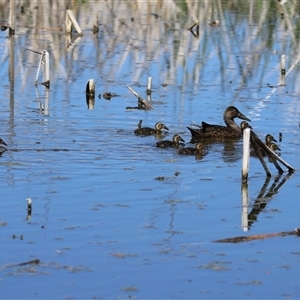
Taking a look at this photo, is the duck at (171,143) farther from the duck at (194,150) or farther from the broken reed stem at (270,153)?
the broken reed stem at (270,153)

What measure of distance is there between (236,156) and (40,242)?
17.1ft

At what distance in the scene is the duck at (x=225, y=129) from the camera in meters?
13.6

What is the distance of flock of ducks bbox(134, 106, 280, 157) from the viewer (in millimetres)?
12555

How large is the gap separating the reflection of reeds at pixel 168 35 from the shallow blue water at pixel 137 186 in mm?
119

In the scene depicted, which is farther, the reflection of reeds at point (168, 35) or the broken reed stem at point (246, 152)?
the reflection of reeds at point (168, 35)

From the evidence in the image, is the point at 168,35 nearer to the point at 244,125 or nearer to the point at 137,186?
the point at 244,125

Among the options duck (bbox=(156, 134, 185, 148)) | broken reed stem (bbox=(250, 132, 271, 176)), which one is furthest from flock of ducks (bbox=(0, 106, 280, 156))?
broken reed stem (bbox=(250, 132, 271, 176))

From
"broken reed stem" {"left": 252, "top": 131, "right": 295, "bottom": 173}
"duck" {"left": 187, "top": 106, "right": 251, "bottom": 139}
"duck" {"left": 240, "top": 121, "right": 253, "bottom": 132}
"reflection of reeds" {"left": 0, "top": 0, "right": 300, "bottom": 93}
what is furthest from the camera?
"reflection of reeds" {"left": 0, "top": 0, "right": 300, "bottom": 93}

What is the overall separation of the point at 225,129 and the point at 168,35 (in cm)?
1142

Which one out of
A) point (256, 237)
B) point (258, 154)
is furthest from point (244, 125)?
point (256, 237)

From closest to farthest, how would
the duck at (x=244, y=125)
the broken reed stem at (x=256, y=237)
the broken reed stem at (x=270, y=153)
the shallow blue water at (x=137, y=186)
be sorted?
the shallow blue water at (x=137, y=186) → the broken reed stem at (x=256, y=237) → the broken reed stem at (x=270, y=153) → the duck at (x=244, y=125)

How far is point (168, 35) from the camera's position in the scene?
82.0 feet

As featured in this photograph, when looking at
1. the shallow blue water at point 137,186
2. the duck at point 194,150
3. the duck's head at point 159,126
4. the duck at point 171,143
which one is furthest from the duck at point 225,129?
the duck at point 194,150

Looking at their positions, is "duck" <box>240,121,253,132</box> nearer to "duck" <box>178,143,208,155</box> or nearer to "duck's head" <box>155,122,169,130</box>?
"duck's head" <box>155,122,169,130</box>
